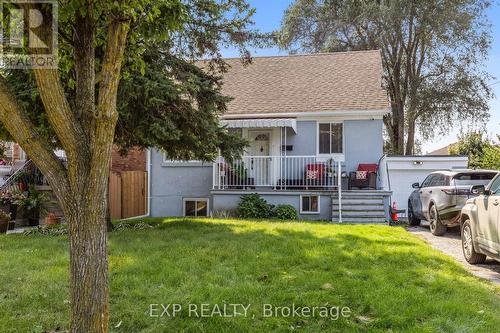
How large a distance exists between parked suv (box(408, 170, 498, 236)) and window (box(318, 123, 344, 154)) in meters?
4.37

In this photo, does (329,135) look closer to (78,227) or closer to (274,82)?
(274,82)

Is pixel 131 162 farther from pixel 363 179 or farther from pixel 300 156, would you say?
pixel 363 179

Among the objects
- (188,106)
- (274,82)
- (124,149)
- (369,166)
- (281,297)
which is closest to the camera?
(281,297)

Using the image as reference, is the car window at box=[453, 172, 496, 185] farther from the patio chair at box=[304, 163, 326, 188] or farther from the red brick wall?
the red brick wall

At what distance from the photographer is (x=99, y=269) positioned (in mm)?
2957

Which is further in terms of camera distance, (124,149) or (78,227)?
(124,149)

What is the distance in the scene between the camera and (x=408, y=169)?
51.9ft

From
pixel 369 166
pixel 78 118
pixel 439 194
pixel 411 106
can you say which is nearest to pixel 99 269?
pixel 78 118

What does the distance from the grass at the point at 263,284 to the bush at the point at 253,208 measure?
469 cm

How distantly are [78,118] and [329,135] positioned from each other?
12.8 metres

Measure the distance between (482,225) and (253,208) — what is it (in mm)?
7247

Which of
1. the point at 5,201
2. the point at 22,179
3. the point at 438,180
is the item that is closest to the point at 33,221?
the point at 5,201

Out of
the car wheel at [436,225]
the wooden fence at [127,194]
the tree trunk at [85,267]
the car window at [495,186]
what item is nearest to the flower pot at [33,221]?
the wooden fence at [127,194]

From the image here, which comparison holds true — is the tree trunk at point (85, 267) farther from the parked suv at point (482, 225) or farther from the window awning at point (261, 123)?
the window awning at point (261, 123)
